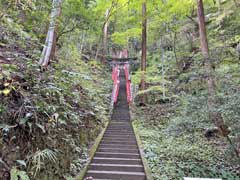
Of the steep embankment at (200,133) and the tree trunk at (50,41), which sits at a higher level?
the tree trunk at (50,41)

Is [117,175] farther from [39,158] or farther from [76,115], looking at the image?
[39,158]

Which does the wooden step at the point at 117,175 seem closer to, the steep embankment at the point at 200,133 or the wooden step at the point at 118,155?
the steep embankment at the point at 200,133

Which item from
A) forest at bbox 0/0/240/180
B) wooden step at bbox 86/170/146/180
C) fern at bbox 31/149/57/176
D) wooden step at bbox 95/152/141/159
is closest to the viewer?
fern at bbox 31/149/57/176

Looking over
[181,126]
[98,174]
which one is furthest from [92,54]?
[98,174]

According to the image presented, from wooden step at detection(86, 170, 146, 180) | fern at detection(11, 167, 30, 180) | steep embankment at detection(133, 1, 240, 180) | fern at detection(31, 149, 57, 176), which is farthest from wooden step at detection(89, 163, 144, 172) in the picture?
fern at detection(11, 167, 30, 180)

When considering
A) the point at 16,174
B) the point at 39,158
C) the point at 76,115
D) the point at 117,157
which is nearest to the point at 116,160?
the point at 117,157

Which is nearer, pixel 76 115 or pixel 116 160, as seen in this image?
pixel 76 115

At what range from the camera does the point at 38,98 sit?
3.70m

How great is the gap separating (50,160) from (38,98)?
0.96m

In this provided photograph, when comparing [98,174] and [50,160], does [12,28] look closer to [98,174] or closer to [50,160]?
[50,160]

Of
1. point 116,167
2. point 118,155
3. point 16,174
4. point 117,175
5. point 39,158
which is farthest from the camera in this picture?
point 118,155

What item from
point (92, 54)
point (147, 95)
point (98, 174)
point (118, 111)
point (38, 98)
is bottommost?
point (98, 174)

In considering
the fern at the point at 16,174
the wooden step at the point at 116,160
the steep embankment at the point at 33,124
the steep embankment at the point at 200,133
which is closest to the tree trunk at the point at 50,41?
the steep embankment at the point at 33,124

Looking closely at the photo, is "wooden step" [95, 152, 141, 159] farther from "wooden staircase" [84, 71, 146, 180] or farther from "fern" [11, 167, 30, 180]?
"fern" [11, 167, 30, 180]
